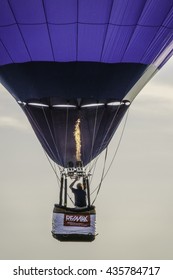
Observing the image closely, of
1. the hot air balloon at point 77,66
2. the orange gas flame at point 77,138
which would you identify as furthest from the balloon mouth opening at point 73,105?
the orange gas flame at point 77,138

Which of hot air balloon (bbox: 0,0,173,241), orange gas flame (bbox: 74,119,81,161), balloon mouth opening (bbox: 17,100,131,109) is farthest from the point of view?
orange gas flame (bbox: 74,119,81,161)

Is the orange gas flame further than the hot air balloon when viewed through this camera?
Yes

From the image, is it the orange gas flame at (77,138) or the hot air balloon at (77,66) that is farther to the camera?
the orange gas flame at (77,138)

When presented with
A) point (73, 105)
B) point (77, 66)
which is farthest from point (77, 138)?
point (77, 66)

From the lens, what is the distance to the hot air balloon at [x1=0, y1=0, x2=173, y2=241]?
1925cm

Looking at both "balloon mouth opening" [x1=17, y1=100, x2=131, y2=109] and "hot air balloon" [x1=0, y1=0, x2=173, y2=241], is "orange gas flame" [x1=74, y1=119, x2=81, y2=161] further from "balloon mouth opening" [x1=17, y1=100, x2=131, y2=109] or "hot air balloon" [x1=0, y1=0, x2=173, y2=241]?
"balloon mouth opening" [x1=17, y1=100, x2=131, y2=109]

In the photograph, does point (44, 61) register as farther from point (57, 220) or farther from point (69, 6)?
point (57, 220)

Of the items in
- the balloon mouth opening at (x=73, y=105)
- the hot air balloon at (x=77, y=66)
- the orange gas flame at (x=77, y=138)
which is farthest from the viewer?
the orange gas flame at (x=77, y=138)

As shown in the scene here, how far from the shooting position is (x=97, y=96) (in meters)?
20.0

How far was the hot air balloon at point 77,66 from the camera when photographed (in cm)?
1925

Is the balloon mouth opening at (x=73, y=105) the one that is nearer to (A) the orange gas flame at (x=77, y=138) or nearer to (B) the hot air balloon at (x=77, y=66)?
(B) the hot air balloon at (x=77, y=66)

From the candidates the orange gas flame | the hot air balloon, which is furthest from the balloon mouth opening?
the orange gas flame

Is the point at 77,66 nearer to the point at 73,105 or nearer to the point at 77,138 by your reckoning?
the point at 73,105

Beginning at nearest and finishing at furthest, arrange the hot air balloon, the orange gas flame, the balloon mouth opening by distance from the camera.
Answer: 1. the hot air balloon
2. the balloon mouth opening
3. the orange gas flame
